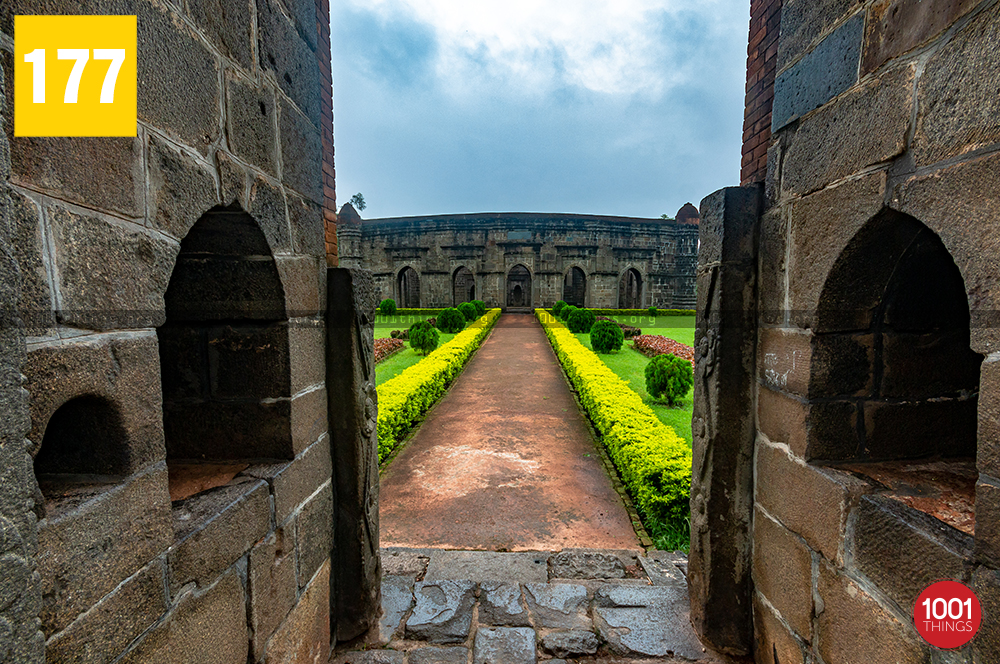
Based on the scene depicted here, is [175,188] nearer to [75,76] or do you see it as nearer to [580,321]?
[75,76]

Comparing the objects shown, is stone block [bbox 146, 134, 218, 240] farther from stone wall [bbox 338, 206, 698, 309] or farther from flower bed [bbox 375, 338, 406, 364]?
stone wall [bbox 338, 206, 698, 309]

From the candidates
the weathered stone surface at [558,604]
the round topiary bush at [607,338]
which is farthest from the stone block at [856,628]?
the round topiary bush at [607,338]

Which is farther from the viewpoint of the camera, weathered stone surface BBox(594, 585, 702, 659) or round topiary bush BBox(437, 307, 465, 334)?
round topiary bush BBox(437, 307, 465, 334)

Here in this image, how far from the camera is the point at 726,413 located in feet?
7.18

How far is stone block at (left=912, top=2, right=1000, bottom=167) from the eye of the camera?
3.50 feet

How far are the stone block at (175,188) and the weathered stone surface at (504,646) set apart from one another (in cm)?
243

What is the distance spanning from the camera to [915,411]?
5.78 feet

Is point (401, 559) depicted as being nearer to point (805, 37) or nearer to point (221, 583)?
point (221, 583)

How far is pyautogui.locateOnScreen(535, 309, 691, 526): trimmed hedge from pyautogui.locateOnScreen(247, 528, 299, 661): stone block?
9.26 feet

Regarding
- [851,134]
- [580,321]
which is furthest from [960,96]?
[580,321]

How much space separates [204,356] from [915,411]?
3.03 metres

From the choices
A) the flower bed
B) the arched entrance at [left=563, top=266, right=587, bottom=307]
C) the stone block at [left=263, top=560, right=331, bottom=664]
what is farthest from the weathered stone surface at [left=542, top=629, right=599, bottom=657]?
the arched entrance at [left=563, top=266, right=587, bottom=307]

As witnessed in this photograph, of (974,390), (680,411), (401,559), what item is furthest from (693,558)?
(680,411)

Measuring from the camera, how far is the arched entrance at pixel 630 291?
2751cm
